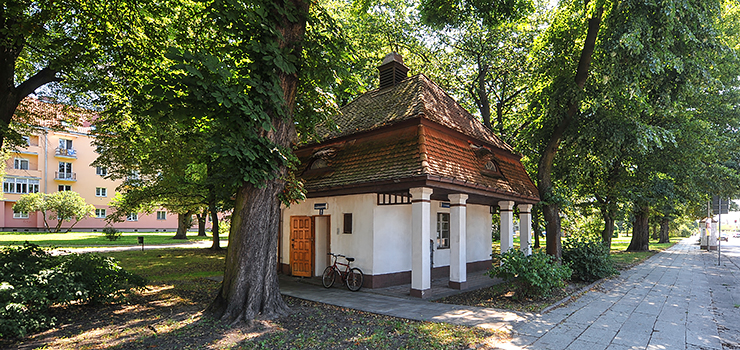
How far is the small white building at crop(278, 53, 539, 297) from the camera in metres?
9.71

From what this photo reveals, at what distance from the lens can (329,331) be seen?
655 centimetres

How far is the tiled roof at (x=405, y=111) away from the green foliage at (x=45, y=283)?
617 centimetres

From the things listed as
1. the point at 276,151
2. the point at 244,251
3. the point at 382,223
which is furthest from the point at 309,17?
the point at 382,223

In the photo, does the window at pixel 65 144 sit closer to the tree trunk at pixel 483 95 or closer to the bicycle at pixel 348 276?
the tree trunk at pixel 483 95

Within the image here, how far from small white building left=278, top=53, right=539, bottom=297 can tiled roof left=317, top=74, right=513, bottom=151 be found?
2.2 inches

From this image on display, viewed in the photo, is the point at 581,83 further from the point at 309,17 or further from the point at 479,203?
the point at 309,17

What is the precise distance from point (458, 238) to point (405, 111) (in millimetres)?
3863

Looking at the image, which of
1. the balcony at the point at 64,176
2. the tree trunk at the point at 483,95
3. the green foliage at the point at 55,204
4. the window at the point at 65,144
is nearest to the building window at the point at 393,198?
the tree trunk at the point at 483,95

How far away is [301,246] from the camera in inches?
515

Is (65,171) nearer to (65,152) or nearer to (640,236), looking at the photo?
(65,152)

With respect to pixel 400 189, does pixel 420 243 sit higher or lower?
lower

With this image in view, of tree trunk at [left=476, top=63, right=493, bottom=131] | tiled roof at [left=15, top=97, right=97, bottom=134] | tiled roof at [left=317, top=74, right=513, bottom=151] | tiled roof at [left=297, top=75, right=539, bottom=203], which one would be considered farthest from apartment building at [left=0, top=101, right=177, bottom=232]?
tiled roof at [left=297, top=75, right=539, bottom=203]

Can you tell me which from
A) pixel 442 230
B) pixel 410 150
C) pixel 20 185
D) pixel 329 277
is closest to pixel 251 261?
pixel 329 277

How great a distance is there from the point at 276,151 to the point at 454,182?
453cm
